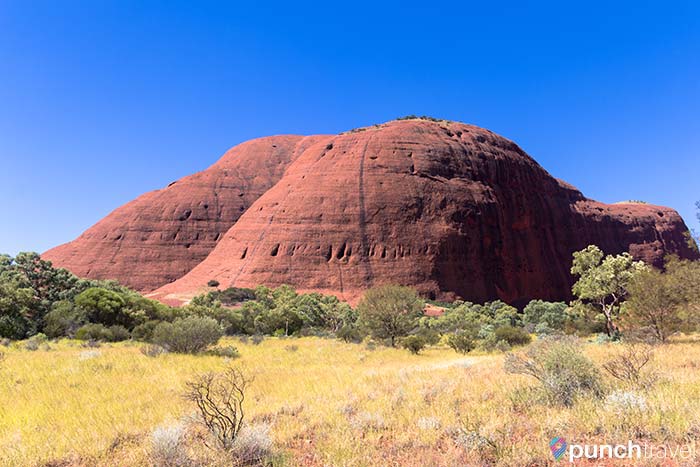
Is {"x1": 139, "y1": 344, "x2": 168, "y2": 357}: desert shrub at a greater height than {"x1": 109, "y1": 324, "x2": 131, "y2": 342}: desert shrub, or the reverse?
{"x1": 139, "y1": 344, "x2": 168, "y2": 357}: desert shrub

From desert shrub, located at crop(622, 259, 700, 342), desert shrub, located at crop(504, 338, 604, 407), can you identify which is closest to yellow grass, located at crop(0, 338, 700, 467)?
desert shrub, located at crop(504, 338, 604, 407)

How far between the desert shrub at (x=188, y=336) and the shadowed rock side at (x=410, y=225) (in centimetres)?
3116

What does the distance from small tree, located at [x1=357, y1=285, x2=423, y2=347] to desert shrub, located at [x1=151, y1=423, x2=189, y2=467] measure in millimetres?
16807

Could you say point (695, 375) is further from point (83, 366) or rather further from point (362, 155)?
point (362, 155)

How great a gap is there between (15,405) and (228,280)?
143 feet

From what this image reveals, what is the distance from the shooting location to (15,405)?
732 cm

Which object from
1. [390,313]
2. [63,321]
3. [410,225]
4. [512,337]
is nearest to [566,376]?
[512,337]

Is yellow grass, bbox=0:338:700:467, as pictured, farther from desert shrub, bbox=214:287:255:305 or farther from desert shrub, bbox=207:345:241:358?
desert shrub, bbox=214:287:255:305

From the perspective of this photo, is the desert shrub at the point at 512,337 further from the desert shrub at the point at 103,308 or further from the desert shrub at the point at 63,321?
the desert shrub at the point at 63,321

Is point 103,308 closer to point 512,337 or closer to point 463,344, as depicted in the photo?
point 463,344

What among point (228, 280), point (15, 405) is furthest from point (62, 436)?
point (228, 280)

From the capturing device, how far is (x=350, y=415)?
595 centimetres

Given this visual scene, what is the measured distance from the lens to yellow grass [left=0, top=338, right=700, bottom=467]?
429cm

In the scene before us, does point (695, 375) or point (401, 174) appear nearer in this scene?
point (695, 375)
